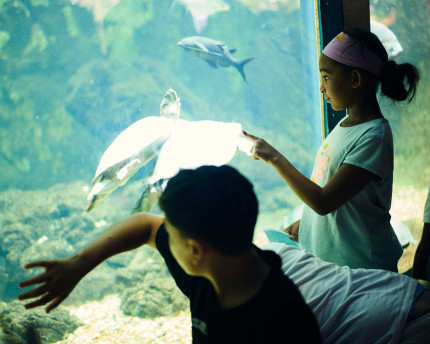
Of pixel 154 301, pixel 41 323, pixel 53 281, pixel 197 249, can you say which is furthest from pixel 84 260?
pixel 154 301

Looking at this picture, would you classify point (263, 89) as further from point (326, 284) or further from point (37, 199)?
point (326, 284)

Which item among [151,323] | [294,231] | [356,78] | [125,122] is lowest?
[151,323]

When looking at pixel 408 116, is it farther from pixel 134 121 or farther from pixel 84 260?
pixel 84 260

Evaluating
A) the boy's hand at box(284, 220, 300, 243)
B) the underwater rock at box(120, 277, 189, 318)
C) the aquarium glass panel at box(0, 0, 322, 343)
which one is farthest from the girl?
the underwater rock at box(120, 277, 189, 318)

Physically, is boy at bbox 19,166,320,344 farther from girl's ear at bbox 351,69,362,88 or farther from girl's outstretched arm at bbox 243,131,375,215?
girl's ear at bbox 351,69,362,88

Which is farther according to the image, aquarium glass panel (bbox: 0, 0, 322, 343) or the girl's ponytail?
aquarium glass panel (bbox: 0, 0, 322, 343)

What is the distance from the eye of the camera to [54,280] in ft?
1.65

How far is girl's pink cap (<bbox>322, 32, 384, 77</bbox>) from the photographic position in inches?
36.6

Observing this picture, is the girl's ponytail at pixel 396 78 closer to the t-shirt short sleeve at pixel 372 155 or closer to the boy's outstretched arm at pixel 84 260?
the t-shirt short sleeve at pixel 372 155

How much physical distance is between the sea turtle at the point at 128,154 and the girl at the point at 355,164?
580 mm

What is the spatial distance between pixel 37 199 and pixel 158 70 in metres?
2.44

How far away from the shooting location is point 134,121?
1794 millimetres

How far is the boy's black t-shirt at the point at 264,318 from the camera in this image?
42cm

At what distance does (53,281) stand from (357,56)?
94 cm
